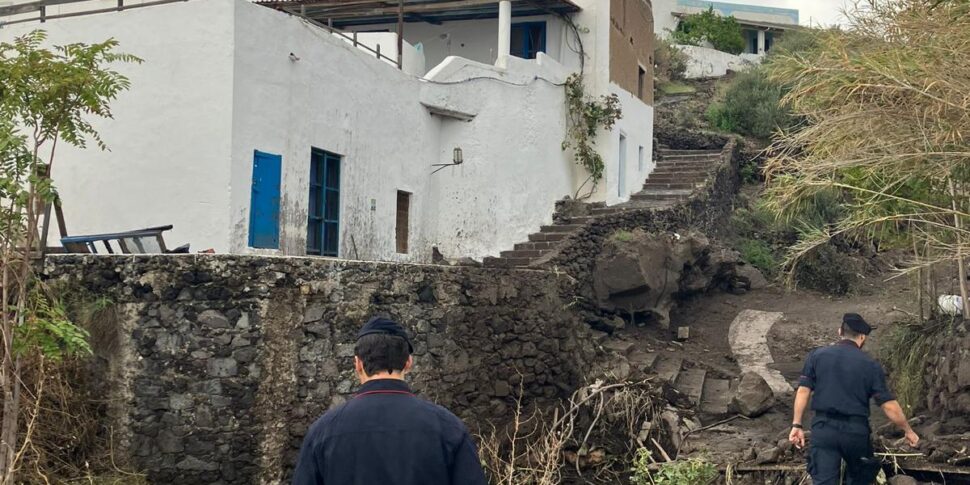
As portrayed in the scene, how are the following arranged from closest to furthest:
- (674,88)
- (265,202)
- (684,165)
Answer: (265,202)
(684,165)
(674,88)

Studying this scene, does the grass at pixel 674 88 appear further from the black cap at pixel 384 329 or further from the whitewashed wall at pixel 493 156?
the black cap at pixel 384 329

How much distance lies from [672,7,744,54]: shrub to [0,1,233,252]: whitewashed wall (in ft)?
91.0

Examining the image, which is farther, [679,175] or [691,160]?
[691,160]

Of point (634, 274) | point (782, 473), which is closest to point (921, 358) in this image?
point (782, 473)

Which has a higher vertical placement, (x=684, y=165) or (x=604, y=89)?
(x=604, y=89)

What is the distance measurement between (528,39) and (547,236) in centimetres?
443

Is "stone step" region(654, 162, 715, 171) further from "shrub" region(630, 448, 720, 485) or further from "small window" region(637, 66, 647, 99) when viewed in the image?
"shrub" region(630, 448, 720, 485)

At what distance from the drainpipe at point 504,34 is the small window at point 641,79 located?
529cm

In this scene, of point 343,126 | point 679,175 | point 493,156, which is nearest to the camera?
point 343,126

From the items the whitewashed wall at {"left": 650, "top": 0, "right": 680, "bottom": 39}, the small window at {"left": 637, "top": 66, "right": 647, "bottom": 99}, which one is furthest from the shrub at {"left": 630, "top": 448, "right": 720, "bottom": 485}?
the whitewashed wall at {"left": 650, "top": 0, "right": 680, "bottom": 39}

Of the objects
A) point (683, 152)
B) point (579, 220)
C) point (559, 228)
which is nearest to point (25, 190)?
point (559, 228)

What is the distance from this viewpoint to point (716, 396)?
14.7 meters

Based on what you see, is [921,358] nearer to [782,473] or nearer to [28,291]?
[782,473]

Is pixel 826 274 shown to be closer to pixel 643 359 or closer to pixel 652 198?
pixel 652 198
